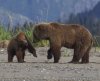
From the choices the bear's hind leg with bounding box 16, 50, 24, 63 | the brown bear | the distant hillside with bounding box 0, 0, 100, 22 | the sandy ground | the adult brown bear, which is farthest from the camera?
the distant hillside with bounding box 0, 0, 100, 22

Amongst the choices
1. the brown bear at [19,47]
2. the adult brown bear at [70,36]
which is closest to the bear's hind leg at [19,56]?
the brown bear at [19,47]

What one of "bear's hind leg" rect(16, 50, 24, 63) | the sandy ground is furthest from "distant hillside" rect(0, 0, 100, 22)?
the sandy ground

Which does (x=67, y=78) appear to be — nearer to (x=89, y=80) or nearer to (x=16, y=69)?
(x=89, y=80)

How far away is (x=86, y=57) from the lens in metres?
16.4

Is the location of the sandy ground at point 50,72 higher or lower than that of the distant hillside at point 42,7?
lower

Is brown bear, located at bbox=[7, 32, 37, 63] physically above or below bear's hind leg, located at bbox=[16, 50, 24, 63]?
above

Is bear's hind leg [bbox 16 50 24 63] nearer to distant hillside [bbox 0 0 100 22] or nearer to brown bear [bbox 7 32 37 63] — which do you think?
brown bear [bbox 7 32 37 63]

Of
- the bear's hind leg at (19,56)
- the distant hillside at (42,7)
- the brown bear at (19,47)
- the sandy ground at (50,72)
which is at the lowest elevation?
the sandy ground at (50,72)

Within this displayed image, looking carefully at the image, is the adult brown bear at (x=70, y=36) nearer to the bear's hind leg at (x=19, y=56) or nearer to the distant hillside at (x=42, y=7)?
the bear's hind leg at (x=19, y=56)

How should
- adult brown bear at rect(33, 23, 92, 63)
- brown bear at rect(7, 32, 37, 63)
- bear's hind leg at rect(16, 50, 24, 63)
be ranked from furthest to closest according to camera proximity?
1. brown bear at rect(7, 32, 37, 63)
2. bear's hind leg at rect(16, 50, 24, 63)
3. adult brown bear at rect(33, 23, 92, 63)

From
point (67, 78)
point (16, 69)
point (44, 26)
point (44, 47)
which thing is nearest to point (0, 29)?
point (44, 47)

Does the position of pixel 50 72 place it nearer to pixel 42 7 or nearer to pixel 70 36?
pixel 70 36

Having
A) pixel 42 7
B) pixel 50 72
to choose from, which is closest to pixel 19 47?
pixel 50 72

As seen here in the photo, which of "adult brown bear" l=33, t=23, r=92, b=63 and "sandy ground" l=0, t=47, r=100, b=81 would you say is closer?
"sandy ground" l=0, t=47, r=100, b=81
